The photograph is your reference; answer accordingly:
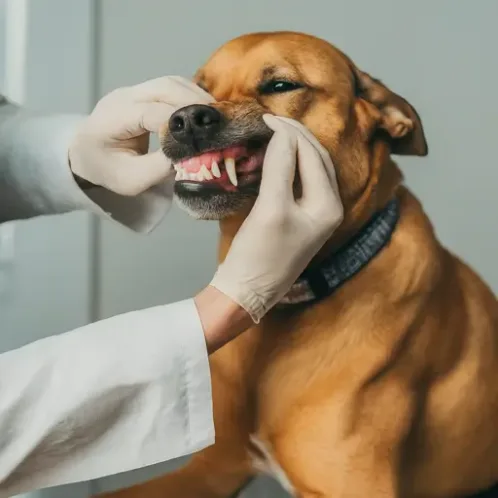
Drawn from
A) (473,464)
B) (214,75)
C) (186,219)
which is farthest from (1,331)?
(473,464)

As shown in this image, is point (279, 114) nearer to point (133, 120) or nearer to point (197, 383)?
point (133, 120)

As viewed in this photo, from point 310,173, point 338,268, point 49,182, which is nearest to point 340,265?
point 338,268

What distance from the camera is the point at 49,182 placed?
0.95 meters

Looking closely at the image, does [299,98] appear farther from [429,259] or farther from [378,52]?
[378,52]

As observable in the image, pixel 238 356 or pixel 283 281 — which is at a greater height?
pixel 283 281

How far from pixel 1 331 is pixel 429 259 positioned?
2.55 feet

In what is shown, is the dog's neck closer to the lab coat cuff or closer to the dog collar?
the dog collar

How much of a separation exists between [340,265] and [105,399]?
0.88 feet

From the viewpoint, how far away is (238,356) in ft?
2.66

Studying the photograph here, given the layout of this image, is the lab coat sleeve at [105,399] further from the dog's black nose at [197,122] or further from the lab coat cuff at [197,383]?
the dog's black nose at [197,122]

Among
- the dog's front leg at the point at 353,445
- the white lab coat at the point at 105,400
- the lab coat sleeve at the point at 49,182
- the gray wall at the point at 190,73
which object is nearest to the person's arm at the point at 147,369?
the white lab coat at the point at 105,400

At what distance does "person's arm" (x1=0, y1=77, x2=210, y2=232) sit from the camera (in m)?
0.80

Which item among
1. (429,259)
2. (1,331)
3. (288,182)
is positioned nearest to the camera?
(288,182)

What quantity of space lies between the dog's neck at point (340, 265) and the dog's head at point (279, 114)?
20mm
